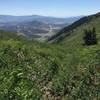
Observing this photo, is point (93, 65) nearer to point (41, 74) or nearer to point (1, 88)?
point (41, 74)

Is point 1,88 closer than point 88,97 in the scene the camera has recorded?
Yes

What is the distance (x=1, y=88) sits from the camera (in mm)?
16031

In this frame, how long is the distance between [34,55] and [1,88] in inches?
517

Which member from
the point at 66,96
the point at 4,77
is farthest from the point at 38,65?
the point at 4,77

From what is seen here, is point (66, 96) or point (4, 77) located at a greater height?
point (4, 77)

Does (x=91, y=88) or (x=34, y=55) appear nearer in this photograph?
(x=91, y=88)

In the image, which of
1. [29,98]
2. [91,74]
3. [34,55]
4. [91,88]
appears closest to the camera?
[29,98]

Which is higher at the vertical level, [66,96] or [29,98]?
[29,98]

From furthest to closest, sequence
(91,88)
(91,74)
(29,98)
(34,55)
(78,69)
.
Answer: (34,55)
(78,69)
(91,74)
(91,88)
(29,98)

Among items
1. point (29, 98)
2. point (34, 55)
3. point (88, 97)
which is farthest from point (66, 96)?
point (34, 55)

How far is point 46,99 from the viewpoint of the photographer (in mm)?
19656

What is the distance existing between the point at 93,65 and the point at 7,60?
7.41m

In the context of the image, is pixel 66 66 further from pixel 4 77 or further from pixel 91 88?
pixel 4 77

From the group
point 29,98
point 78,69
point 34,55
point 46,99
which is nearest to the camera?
point 29,98
